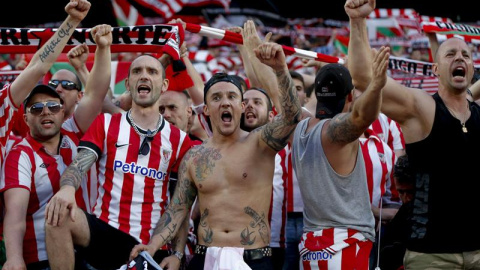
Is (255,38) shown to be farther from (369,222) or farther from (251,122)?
(369,222)

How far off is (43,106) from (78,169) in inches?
27.6

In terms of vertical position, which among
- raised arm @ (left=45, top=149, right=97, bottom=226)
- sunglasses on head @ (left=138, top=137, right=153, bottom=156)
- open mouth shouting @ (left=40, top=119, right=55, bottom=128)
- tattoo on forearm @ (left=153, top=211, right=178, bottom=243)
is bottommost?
tattoo on forearm @ (left=153, top=211, right=178, bottom=243)

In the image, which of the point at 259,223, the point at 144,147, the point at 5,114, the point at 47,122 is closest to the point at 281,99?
the point at 259,223

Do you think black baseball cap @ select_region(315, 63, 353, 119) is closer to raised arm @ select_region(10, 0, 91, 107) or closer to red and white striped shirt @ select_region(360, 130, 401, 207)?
red and white striped shirt @ select_region(360, 130, 401, 207)

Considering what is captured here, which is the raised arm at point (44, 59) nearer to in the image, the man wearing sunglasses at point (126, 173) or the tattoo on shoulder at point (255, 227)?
the man wearing sunglasses at point (126, 173)

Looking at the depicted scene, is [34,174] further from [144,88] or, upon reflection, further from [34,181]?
[144,88]

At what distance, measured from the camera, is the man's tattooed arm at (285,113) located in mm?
4898

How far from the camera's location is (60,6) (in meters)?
24.3

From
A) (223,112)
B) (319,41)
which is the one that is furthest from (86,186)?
(319,41)

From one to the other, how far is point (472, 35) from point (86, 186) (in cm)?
411

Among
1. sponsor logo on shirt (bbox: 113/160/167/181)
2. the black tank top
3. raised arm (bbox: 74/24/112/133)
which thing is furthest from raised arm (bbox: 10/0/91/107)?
the black tank top

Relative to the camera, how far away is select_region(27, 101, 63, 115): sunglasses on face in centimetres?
566

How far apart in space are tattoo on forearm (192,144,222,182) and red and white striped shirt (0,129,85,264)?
1054 mm

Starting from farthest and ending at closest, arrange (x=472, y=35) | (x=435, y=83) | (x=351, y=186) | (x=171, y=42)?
1. (x=435, y=83)
2. (x=472, y=35)
3. (x=171, y=42)
4. (x=351, y=186)
